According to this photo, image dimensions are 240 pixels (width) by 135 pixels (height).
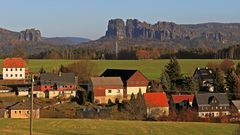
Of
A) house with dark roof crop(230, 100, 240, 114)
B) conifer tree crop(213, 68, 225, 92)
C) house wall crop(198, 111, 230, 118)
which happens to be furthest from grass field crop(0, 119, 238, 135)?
conifer tree crop(213, 68, 225, 92)

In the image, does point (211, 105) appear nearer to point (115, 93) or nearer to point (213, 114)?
point (213, 114)

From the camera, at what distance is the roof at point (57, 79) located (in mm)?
48812

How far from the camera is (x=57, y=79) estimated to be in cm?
4994

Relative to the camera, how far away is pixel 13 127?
2794cm

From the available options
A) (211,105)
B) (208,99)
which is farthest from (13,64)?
(211,105)

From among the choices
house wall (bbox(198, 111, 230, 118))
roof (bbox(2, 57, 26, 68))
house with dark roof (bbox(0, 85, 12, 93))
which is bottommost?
house wall (bbox(198, 111, 230, 118))

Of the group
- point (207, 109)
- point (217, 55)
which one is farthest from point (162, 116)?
point (217, 55)

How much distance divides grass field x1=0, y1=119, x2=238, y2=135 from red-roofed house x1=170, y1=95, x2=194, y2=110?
12.0 metres

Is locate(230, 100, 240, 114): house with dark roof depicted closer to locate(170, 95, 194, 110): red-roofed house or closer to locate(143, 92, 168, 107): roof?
locate(170, 95, 194, 110): red-roofed house

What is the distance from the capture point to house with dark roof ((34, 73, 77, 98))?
47.0 meters

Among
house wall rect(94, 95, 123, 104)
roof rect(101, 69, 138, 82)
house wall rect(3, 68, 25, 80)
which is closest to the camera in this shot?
house wall rect(94, 95, 123, 104)

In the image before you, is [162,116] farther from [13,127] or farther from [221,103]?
[13,127]

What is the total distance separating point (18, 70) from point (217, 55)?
2174 inches

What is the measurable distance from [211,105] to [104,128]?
17668 mm
